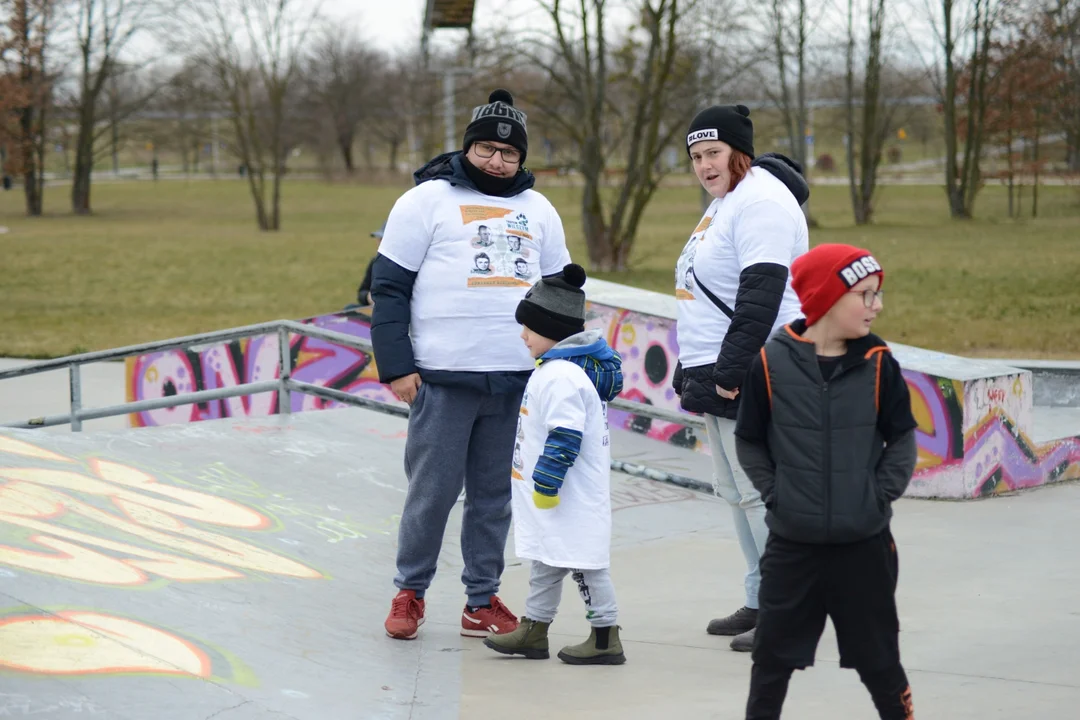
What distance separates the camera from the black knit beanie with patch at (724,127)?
4.06 metres

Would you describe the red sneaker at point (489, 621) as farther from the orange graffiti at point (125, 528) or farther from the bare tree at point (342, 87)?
the bare tree at point (342, 87)

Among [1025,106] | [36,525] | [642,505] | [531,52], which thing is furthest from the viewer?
[1025,106]

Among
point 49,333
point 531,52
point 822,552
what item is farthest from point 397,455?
point 531,52

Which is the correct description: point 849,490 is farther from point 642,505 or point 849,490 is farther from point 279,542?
point 642,505

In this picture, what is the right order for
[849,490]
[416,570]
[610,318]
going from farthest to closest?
[610,318], [416,570], [849,490]

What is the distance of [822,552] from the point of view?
304cm

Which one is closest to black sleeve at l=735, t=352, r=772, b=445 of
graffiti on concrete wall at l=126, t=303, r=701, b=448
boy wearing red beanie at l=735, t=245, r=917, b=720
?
boy wearing red beanie at l=735, t=245, r=917, b=720

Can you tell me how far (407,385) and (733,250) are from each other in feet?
3.95

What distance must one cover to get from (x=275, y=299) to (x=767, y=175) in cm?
1703

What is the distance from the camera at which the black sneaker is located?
4.34m

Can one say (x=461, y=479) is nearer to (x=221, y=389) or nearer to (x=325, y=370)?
(x=221, y=389)

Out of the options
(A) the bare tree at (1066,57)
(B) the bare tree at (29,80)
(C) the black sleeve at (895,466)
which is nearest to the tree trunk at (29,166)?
(B) the bare tree at (29,80)

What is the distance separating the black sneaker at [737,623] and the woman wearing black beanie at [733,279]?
0.10 m

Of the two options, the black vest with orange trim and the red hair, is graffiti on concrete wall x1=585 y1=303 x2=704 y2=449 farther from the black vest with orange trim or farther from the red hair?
the black vest with orange trim
